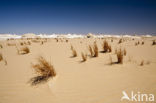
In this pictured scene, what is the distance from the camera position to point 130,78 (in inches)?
86.8

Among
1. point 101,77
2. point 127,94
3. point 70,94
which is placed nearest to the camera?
point 127,94

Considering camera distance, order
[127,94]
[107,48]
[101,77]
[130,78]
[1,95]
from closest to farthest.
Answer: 1. [127,94]
2. [1,95]
3. [130,78]
4. [101,77]
5. [107,48]

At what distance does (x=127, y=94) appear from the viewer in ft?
5.66

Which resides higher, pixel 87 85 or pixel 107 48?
pixel 107 48

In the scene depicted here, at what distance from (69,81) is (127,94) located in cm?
116

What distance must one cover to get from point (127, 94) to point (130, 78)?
0.58 m

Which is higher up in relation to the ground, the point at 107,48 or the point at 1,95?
the point at 107,48

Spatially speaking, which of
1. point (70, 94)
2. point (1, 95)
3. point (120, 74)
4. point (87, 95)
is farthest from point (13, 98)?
point (120, 74)

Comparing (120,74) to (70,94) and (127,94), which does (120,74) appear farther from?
(70,94)

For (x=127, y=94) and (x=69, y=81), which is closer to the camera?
(x=127, y=94)

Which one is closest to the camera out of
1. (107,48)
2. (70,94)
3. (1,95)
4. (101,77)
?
(70,94)

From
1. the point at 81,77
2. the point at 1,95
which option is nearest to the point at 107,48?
the point at 81,77

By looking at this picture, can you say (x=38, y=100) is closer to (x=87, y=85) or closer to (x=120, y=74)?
(x=87, y=85)

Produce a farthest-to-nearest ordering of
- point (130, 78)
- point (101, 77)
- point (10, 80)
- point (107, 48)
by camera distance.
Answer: point (107, 48) → point (10, 80) → point (101, 77) → point (130, 78)
